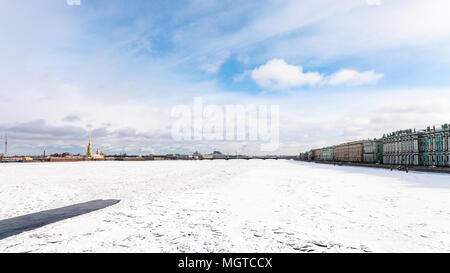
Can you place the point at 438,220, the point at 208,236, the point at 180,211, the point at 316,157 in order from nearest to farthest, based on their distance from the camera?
1. the point at 208,236
2. the point at 438,220
3. the point at 180,211
4. the point at 316,157

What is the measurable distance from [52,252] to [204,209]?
6.22 metres

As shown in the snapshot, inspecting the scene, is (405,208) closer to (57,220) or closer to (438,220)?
(438,220)

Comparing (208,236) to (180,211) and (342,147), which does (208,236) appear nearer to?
(180,211)

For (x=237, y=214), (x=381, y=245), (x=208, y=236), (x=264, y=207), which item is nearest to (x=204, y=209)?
(x=237, y=214)

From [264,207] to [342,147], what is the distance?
12808 centimetres

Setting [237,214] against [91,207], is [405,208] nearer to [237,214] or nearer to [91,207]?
[237,214]

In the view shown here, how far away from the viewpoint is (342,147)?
419ft

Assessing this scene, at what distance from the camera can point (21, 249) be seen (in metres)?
6.75

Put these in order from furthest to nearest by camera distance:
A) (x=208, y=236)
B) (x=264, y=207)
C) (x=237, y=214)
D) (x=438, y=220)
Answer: (x=264, y=207) < (x=237, y=214) < (x=438, y=220) < (x=208, y=236)

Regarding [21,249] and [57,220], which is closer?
[21,249]
